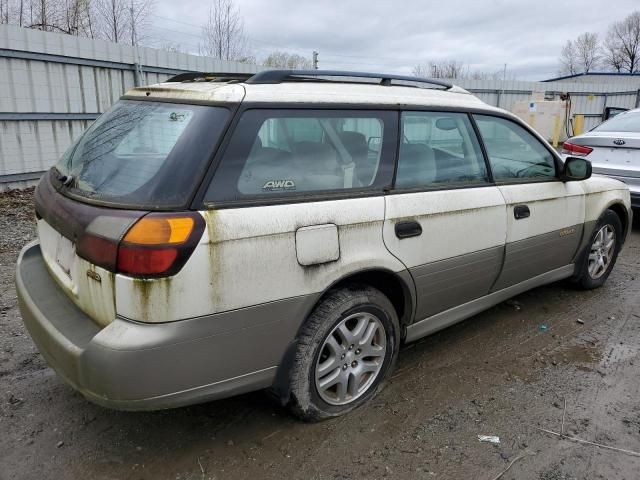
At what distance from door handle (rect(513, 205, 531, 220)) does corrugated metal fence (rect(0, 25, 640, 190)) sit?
22.3 ft

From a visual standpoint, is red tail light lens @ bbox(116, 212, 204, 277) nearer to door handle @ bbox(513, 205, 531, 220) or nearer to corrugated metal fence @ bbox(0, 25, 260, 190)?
door handle @ bbox(513, 205, 531, 220)

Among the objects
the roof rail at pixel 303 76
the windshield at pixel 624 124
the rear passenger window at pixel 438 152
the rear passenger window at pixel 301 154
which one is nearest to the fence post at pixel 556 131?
the windshield at pixel 624 124

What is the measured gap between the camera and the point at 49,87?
7508 mm

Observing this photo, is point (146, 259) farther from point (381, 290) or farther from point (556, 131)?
point (556, 131)

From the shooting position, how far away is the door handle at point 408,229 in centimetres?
275

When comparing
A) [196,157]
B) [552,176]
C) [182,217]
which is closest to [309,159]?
[196,157]

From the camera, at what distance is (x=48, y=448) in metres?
2.52

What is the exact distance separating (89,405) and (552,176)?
351 centimetres

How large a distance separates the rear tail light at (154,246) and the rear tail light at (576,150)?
21.1ft

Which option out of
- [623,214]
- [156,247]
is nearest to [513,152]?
[623,214]

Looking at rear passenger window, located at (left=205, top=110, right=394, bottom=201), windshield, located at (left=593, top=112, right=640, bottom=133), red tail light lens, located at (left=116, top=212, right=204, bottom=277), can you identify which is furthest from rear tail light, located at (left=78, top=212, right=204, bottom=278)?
windshield, located at (left=593, top=112, right=640, bottom=133)

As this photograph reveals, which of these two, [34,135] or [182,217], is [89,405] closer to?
[182,217]

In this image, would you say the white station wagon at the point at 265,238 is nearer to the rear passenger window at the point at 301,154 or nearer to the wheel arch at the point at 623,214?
the rear passenger window at the point at 301,154

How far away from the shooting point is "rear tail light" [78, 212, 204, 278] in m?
2.00
